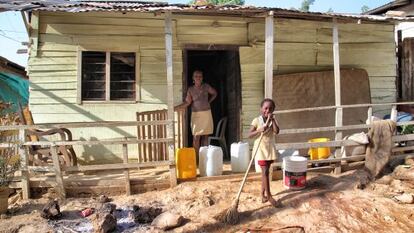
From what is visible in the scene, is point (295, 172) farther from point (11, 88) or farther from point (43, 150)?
point (11, 88)

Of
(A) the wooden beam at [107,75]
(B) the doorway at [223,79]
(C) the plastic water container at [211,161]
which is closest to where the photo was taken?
(C) the plastic water container at [211,161]

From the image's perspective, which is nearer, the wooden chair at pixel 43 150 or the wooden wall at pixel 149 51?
the wooden chair at pixel 43 150

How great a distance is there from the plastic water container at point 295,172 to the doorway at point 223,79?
2.32 m

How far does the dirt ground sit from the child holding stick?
1.11 ft

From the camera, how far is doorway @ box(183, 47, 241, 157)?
7.98 metres

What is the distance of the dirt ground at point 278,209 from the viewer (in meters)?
4.70

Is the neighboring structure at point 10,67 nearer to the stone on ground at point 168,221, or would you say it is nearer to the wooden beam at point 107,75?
the wooden beam at point 107,75

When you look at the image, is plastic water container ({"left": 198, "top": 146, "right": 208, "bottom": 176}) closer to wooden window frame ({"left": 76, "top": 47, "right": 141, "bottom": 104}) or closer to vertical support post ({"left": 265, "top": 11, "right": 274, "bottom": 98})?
vertical support post ({"left": 265, "top": 11, "right": 274, "bottom": 98})

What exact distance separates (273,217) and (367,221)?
1365mm

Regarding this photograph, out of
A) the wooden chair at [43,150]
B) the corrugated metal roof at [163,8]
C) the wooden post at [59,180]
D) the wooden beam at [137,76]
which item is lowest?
the wooden post at [59,180]

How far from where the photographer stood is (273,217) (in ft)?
16.1

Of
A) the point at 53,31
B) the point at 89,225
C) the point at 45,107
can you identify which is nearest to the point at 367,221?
the point at 89,225

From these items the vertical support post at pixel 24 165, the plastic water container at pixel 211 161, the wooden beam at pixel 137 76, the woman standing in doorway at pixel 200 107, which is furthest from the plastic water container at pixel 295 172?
the vertical support post at pixel 24 165

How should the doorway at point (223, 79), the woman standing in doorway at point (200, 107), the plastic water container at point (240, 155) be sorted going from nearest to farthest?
the plastic water container at point (240, 155)
the woman standing in doorway at point (200, 107)
the doorway at point (223, 79)
